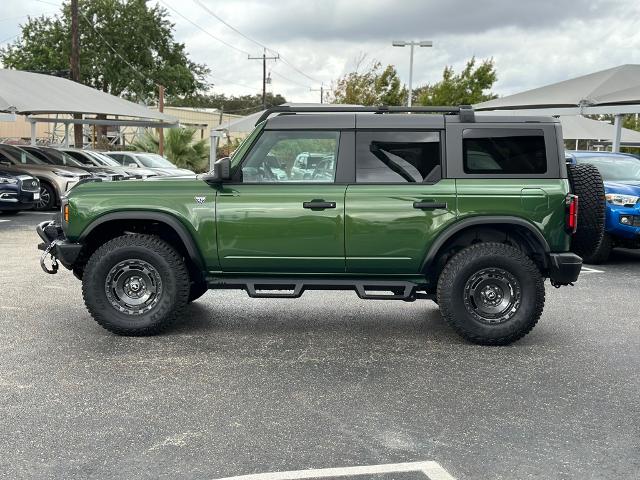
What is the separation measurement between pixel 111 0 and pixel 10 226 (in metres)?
38.8

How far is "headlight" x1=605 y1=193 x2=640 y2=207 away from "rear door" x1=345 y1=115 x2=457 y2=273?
501 centimetres

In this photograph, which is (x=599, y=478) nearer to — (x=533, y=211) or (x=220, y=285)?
(x=533, y=211)

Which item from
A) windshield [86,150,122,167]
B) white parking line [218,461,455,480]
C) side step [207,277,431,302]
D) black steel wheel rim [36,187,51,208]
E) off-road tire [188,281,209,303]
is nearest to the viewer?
white parking line [218,461,455,480]

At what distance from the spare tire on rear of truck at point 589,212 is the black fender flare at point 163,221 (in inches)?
130

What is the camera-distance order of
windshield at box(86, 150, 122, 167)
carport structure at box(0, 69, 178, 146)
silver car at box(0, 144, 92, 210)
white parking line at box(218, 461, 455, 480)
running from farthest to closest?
carport structure at box(0, 69, 178, 146) < windshield at box(86, 150, 122, 167) < silver car at box(0, 144, 92, 210) < white parking line at box(218, 461, 455, 480)

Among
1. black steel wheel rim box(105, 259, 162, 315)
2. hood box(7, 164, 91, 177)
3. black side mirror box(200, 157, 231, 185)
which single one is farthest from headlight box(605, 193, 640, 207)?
hood box(7, 164, 91, 177)

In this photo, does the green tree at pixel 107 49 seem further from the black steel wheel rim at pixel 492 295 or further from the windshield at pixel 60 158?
the black steel wheel rim at pixel 492 295

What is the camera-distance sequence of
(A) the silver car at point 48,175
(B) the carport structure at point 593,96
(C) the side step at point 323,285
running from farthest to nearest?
(A) the silver car at point 48,175 → (B) the carport structure at point 593,96 → (C) the side step at point 323,285

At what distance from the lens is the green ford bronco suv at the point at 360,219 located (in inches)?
221

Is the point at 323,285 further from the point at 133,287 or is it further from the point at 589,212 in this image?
the point at 589,212

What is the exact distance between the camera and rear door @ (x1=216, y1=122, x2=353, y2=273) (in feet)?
18.6

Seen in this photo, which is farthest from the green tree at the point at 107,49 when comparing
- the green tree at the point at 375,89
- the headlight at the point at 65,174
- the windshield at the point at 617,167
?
the windshield at the point at 617,167

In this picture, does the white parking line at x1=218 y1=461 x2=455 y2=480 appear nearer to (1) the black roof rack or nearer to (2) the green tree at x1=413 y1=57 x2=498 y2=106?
(1) the black roof rack

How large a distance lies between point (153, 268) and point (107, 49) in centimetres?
4598
